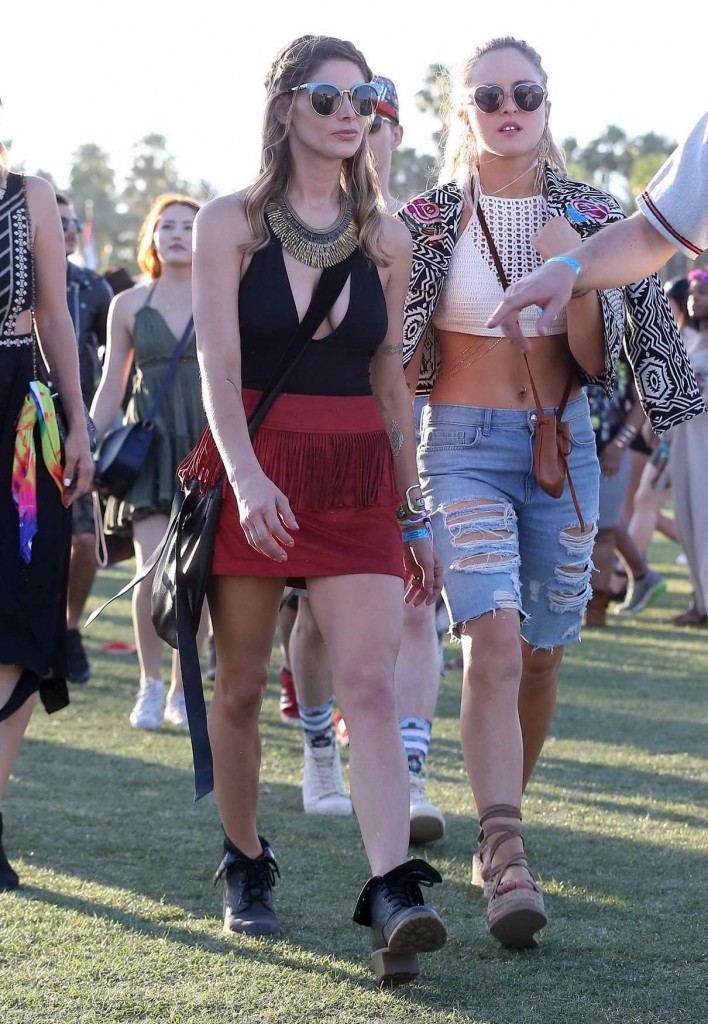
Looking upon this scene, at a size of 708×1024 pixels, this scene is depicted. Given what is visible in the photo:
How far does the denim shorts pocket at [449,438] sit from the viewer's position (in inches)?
154

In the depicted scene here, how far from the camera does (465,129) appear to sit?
4.16 meters

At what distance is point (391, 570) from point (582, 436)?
0.86 metres

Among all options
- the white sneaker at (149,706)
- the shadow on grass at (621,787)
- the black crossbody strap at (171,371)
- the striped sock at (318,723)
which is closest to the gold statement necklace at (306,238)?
the striped sock at (318,723)

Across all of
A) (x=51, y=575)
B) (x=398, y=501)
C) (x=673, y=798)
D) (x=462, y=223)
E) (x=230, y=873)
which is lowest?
(x=673, y=798)

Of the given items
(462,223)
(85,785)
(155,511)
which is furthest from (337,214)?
(155,511)

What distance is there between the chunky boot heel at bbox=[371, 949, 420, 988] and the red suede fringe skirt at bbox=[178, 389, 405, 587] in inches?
35.1

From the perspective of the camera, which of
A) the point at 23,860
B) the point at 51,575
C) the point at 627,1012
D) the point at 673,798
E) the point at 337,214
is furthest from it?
the point at 673,798

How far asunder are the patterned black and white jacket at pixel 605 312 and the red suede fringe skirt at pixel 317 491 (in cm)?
53

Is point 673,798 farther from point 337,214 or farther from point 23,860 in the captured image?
point 337,214

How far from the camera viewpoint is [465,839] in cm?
477

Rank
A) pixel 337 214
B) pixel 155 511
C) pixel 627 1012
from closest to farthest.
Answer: pixel 627 1012 → pixel 337 214 → pixel 155 511

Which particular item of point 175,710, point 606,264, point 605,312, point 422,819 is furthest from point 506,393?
point 175,710

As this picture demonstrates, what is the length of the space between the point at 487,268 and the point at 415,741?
166 centimetres

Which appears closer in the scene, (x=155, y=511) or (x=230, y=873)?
(x=230, y=873)
